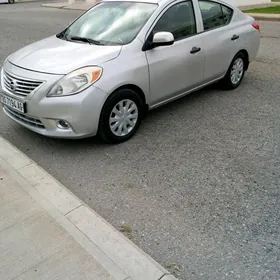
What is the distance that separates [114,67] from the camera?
3746 millimetres

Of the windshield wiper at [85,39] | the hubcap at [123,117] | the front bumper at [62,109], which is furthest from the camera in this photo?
the windshield wiper at [85,39]

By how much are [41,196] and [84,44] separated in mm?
2039

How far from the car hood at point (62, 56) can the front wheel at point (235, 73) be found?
2.34 metres

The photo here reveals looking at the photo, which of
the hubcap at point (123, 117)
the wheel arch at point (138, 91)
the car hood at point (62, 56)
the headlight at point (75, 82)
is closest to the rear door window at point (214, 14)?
the wheel arch at point (138, 91)

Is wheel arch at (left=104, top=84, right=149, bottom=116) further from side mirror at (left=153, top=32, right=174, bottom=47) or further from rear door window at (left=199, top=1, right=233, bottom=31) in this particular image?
rear door window at (left=199, top=1, right=233, bottom=31)

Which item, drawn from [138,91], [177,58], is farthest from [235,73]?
[138,91]

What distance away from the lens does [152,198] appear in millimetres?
3076

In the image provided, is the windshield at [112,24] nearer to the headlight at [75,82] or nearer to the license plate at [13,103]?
the headlight at [75,82]

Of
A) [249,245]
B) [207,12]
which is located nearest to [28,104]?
[249,245]

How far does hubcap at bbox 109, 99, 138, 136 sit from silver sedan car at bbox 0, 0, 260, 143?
0.5 inches

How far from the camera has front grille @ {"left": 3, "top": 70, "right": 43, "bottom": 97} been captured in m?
3.59

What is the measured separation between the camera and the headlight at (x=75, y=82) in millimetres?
3533

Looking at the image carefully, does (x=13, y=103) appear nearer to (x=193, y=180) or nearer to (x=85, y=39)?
(x=85, y=39)

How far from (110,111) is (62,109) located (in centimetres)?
54
